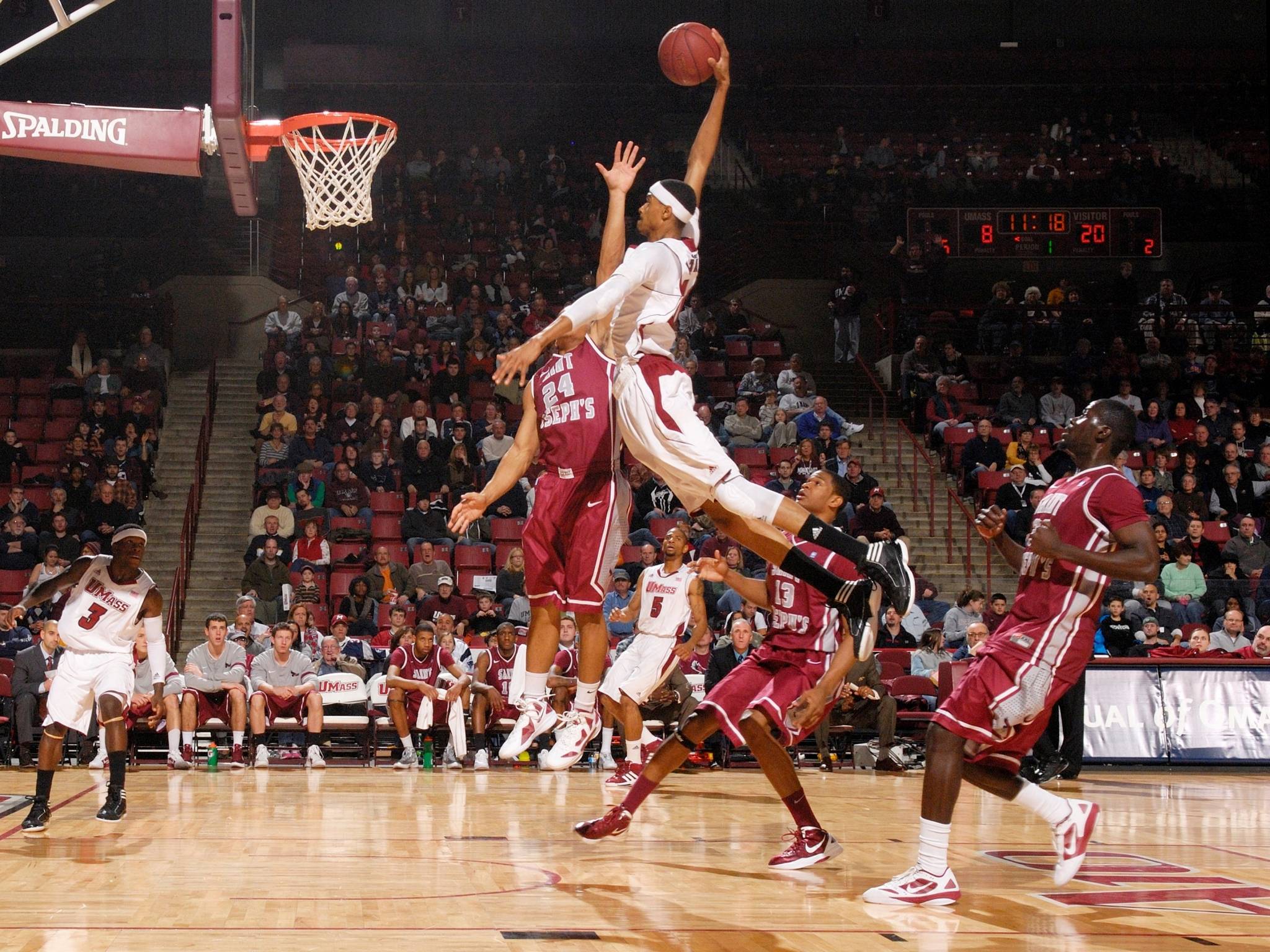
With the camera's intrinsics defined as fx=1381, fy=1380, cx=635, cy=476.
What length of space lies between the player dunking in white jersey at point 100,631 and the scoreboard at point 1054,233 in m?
15.7

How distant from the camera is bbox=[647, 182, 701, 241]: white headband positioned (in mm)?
6348

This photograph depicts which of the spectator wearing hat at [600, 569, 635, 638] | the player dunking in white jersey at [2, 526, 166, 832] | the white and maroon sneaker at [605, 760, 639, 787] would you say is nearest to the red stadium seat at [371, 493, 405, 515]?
the spectator wearing hat at [600, 569, 635, 638]

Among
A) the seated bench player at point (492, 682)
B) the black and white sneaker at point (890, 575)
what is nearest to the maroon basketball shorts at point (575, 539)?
the black and white sneaker at point (890, 575)

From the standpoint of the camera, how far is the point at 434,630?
1311cm

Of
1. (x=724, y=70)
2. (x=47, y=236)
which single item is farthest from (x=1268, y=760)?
(x=47, y=236)

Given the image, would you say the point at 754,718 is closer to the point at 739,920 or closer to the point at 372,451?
the point at 739,920

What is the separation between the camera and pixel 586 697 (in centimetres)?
675

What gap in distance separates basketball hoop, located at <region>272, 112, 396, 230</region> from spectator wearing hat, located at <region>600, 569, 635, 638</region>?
435 centimetres

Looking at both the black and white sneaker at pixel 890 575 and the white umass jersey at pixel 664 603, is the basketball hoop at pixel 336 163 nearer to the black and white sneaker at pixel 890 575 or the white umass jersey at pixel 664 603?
the white umass jersey at pixel 664 603

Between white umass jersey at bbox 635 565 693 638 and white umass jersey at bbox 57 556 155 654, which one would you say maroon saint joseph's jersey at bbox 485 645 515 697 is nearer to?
white umass jersey at bbox 635 565 693 638

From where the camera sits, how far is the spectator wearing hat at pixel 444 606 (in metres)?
13.8

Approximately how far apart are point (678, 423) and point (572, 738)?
162 cm

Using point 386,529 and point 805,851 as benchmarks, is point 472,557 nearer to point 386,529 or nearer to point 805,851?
point 386,529

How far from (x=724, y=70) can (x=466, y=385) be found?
443 inches
